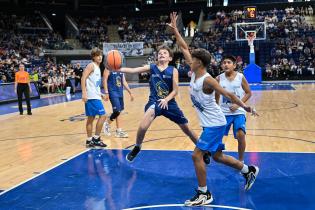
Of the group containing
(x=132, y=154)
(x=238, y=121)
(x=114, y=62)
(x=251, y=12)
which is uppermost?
(x=251, y=12)

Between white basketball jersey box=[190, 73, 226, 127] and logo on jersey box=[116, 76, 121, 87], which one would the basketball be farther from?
logo on jersey box=[116, 76, 121, 87]

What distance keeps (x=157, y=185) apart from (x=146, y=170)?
2.56 ft

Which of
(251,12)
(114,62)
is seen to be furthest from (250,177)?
(251,12)

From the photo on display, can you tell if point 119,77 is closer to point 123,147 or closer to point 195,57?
point 123,147

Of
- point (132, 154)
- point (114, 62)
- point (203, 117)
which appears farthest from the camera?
point (132, 154)

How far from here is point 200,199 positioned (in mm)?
4438

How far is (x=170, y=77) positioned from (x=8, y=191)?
8.43 feet

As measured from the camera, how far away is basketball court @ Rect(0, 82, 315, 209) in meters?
4.64

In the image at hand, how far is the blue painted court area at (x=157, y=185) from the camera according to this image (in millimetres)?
4551

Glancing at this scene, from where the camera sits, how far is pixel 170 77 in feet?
19.3

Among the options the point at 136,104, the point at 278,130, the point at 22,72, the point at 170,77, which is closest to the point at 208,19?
the point at 136,104

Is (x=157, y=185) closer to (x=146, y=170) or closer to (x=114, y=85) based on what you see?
(x=146, y=170)

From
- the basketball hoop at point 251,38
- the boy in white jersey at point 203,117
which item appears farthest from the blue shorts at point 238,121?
the basketball hoop at point 251,38

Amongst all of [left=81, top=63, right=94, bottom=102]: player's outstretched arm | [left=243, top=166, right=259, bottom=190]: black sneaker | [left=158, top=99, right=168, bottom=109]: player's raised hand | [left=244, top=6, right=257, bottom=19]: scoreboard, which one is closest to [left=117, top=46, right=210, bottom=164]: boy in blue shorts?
[left=158, top=99, right=168, bottom=109]: player's raised hand
